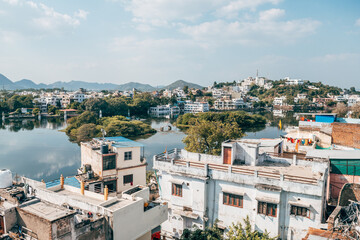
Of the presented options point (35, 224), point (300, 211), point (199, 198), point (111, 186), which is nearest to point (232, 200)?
point (199, 198)

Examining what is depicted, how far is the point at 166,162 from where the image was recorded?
13.7 m

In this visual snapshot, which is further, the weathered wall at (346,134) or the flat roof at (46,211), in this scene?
the weathered wall at (346,134)

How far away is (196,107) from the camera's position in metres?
112

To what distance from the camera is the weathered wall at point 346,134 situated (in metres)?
22.9

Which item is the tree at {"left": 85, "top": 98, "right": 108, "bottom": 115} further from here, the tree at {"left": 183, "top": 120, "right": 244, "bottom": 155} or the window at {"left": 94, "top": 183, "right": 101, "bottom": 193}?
the window at {"left": 94, "top": 183, "right": 101, "bottom": 193}

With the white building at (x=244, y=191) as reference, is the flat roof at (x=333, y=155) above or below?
above

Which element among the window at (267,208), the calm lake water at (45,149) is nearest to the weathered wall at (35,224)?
the window at (267,208)

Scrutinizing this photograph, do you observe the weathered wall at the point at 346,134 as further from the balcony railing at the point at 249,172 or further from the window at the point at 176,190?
the window at the point at 176,190

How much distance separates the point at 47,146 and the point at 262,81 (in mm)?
170057

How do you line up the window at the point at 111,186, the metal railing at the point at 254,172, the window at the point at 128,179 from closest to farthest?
the metal railing at the point at 254,172 → the window at the point at 111,186 → the window at the point at 128,179

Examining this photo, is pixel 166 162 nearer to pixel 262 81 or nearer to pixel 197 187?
pixel 197 187

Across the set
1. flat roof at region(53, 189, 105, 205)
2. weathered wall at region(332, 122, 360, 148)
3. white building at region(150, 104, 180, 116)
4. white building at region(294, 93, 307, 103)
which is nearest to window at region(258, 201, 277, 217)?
flat roof at region(53, 189, 105, 205)

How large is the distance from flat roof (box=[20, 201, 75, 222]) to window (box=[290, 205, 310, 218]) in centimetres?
833

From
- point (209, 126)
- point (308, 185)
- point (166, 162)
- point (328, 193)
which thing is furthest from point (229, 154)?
point (209, 126)
